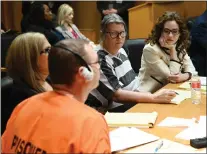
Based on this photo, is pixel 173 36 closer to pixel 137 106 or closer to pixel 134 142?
pixel 137 106

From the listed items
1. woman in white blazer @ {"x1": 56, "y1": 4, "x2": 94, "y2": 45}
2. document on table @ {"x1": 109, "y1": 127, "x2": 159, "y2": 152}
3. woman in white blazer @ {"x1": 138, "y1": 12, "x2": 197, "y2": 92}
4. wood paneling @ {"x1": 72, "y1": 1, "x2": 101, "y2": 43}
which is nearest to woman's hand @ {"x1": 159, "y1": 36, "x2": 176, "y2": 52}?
woman in white blazer @ {"x1": 138, "y1": 12, "x2": 197, "y2": 92}

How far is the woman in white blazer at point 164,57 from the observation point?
2748mm

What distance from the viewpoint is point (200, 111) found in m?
1.99

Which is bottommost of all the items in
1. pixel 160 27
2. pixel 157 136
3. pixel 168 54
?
pixel 157 136

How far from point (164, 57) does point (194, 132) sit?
1.20 metres

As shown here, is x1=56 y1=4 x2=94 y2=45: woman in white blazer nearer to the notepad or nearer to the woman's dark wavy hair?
the woman's dark wavy hair

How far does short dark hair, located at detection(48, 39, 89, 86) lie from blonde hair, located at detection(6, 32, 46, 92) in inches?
26.2

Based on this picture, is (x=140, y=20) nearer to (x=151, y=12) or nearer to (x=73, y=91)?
(x=151, y=12)

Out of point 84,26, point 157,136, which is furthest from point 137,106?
point 84,26

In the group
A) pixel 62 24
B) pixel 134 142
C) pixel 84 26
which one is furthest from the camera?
pixel 84 26

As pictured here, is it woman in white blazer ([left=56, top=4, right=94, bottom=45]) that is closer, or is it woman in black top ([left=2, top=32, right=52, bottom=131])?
woman in black top ([left=2, top=32, right=52, bottom=131])

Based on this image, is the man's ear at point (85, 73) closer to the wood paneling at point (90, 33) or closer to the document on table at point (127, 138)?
the document on table at point (127, 138)

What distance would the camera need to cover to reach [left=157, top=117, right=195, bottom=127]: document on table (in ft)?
5.91

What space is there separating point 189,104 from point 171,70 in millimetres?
655
